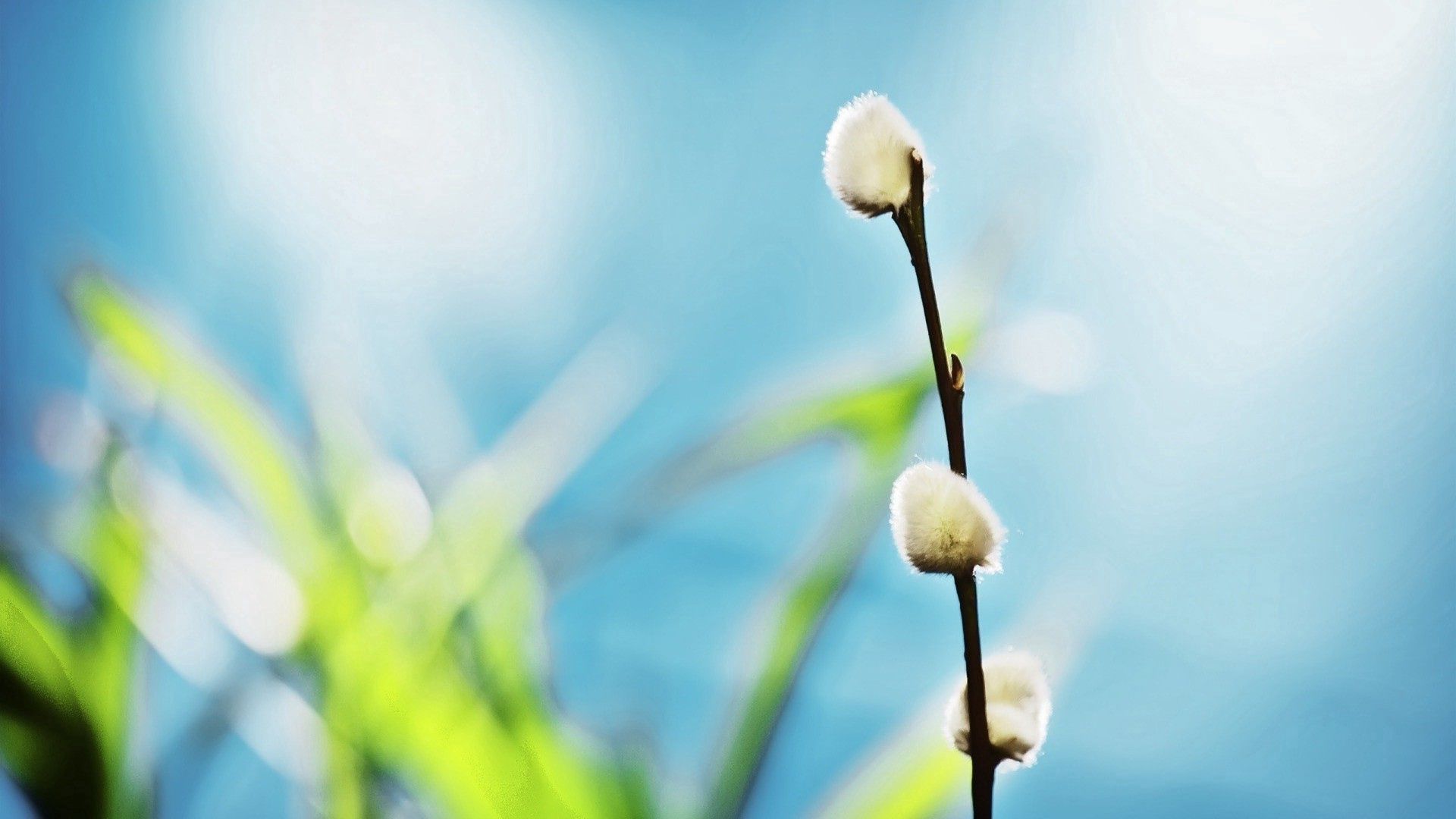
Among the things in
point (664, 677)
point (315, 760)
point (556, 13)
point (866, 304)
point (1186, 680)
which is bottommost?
point (315, 760)

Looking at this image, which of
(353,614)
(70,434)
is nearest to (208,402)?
(70,434)

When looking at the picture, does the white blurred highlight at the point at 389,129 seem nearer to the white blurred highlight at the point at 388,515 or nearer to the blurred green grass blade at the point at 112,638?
the white blurred highlight at the point at 388,515

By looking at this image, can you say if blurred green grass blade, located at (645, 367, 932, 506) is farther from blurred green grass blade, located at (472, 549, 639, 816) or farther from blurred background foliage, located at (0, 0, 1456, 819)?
blurred green grass blade, located at (472, 549, 639, 816)

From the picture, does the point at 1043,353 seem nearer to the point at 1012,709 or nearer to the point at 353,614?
the point at 1012,709

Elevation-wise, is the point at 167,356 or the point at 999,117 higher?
the point at 999,117

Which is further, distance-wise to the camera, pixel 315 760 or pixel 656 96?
pixel 656 96

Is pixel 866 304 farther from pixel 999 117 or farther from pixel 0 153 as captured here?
pixel 0 153

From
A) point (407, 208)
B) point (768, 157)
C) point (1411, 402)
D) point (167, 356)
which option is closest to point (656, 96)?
point (768, 157)

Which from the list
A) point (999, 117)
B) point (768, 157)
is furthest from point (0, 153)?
point (999, 117)
